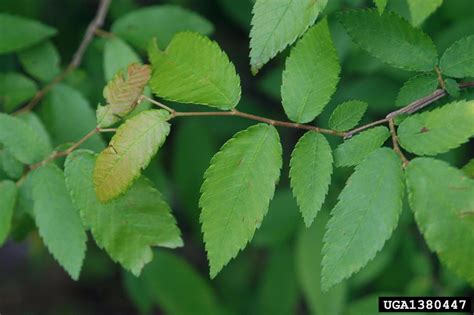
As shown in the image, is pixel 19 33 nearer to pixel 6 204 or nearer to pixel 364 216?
pixel 6 204

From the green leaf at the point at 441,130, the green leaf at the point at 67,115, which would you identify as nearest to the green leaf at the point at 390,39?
the green leaf at the point at 441,130

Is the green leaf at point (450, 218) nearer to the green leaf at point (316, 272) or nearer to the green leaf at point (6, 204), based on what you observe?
the green leaf at point (6, 204)

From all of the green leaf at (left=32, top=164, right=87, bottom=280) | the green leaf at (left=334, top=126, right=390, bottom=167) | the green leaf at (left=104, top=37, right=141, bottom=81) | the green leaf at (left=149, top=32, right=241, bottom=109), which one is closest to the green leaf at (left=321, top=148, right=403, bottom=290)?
the green leaf at (left=334, top=126, right=390, bottom=167)

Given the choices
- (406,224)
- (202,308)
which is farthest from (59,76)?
(406,224)

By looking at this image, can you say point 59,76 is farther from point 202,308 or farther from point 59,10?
point 202,308

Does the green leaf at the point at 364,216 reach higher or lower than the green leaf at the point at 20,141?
lower

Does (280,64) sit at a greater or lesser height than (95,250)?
greater
